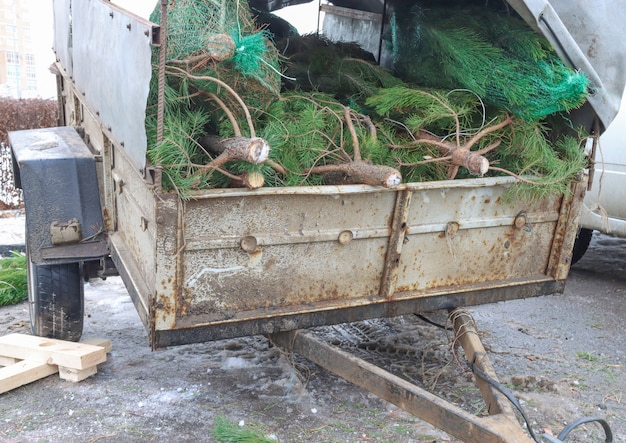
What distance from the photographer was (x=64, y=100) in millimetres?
5539

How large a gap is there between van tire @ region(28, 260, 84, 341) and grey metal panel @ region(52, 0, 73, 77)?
4.99 ft

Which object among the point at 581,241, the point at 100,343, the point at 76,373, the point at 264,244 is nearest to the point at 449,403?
the point at 264,244

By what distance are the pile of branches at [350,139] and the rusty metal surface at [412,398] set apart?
766mm

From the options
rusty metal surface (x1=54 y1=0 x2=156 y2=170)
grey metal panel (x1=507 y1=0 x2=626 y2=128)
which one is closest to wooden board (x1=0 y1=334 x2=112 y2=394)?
rusty metal surface (x1=54 y1=0 x2=156 y2=170)

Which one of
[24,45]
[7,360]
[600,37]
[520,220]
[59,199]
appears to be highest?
[600,37]

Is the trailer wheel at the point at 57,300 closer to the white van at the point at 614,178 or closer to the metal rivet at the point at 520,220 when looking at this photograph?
the metal rivet at the point at 520,220

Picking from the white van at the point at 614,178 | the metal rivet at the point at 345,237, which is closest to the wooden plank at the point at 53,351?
the metal rivet at the point at 345,237

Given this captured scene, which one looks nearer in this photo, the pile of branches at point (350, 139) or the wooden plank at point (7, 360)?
the pile of branches at point (350, 139)

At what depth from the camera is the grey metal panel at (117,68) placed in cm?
253

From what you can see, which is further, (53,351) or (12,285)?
(12,285)

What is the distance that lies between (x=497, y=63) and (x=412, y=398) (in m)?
1.78

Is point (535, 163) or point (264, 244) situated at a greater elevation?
point (535, 163)

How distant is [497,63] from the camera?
3.35 meters

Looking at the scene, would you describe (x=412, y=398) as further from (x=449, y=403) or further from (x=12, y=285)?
(x=12, y=285)
